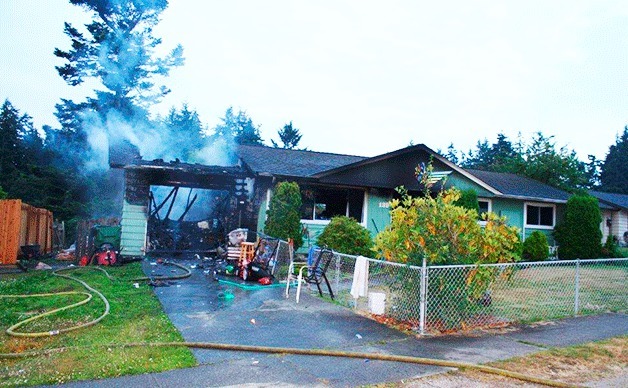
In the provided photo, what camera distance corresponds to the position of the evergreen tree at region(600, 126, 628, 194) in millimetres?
57312

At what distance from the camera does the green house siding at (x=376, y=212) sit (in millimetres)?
15570

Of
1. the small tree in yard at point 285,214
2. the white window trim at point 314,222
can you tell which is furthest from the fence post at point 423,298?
the white window trim at point 314,222

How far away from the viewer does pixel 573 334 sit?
6141 mm

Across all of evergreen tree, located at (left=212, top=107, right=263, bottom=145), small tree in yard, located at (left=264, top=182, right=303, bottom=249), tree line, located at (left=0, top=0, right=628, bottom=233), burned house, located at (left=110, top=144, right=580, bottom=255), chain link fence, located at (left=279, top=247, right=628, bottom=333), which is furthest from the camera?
evergreen tree, located at (left=212, top=107, right=263, bottom=145)

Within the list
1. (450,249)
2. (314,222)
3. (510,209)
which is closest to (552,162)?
(510,209)

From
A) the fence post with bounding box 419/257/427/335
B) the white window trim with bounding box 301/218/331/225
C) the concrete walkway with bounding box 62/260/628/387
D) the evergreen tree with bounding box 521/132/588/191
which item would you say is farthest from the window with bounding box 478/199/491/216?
the fence post with bounding box 419/257/427/335

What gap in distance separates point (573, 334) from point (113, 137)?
2601 cm

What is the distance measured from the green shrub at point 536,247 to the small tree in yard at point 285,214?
33.7ft

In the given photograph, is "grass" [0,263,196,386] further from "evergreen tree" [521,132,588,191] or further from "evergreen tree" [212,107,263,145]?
"evergreen tree" [212,107,263,145]

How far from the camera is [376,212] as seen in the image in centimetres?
1569

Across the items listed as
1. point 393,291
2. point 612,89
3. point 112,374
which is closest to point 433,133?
point 612,89

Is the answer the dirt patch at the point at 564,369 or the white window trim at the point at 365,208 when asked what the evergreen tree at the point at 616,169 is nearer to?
the white window trim at the point at 365,208

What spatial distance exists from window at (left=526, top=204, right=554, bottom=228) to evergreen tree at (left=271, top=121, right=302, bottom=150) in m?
36.2

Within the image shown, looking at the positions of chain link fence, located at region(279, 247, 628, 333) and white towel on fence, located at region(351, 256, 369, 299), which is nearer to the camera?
chain link fence, located at region(279, 247, 628, 333)
